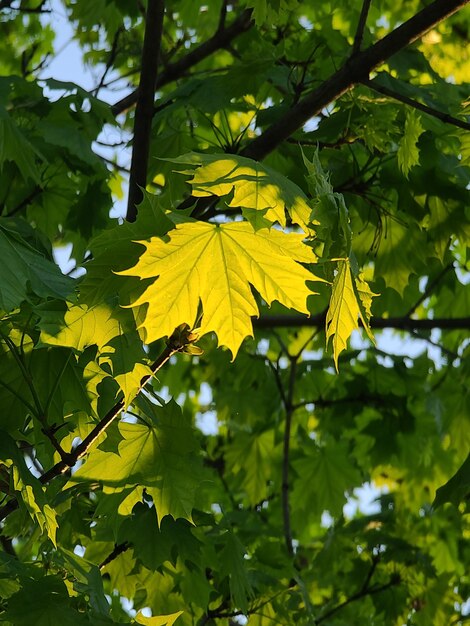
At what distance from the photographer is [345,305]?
6.76 feet

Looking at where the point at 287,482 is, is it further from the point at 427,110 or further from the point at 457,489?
the point at 427,110

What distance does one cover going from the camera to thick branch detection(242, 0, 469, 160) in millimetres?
2830

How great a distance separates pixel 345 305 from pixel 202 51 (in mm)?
2993

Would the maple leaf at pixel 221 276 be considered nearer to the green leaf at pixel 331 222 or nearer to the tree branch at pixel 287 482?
the green leaf at pixel 331 222

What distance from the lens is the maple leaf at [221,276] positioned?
73.3 inches

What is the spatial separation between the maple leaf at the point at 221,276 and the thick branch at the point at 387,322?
228 centimetres

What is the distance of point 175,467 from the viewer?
2518 millimetres

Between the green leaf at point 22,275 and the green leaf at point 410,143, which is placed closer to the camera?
the green leaf at point 22,275

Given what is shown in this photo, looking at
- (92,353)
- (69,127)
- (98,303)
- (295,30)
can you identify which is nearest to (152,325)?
(98,303)

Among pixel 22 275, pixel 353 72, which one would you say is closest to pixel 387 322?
pixel 353 72

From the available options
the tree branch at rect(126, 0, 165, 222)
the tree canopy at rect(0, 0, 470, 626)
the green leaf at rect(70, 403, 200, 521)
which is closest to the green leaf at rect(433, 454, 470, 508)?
the tree canopy at rect(0, 0, 470, 626)

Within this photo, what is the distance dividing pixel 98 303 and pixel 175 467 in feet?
2.13

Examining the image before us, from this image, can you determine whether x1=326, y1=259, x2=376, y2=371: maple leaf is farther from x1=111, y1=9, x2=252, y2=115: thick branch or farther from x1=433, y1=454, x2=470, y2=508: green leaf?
x1=111, y1=9, x2=252, y2=115: thick branch

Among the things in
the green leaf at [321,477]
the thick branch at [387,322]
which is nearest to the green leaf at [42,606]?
the thick branch at [387,322]
